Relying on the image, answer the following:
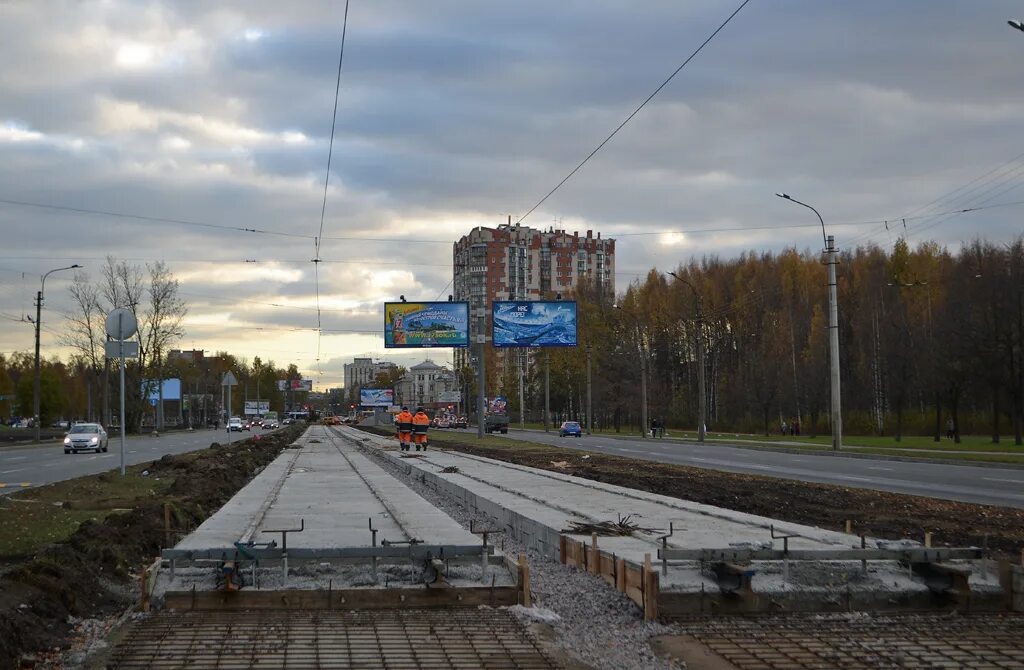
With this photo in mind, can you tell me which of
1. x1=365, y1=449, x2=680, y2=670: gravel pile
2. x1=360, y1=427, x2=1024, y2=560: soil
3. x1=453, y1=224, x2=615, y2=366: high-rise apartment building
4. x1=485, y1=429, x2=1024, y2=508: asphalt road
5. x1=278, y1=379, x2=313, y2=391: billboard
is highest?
x1=453, y1=224, x2=615, y2=366: high-rise apartment building

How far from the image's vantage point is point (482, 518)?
18.4 m

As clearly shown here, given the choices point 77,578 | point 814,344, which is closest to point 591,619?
point 77,578

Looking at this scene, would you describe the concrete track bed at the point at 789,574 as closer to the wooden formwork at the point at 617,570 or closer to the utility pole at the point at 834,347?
the wooden formwork at the point at 617,570

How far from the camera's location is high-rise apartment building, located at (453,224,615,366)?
5610 inches

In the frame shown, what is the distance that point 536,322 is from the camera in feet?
188

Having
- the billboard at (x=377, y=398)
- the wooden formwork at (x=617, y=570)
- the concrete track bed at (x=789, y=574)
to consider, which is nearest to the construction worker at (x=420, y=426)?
the wooden formwork at (x=617, y=570)

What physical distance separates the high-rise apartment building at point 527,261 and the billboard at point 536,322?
7938cm

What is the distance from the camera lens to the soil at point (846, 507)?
14.6 metres

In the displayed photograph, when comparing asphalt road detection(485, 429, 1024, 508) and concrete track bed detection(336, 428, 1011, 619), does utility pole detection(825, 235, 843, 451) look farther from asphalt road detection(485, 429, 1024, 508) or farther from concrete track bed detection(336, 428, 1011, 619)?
concrete track bed detection(336, 428, 1011, 619)

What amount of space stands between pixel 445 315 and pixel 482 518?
133 ft

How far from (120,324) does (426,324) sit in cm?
3568

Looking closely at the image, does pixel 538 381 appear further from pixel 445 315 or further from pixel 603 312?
pixel 445 315

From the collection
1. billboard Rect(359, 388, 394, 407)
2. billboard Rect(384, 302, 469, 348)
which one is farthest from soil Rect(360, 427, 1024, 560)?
billboard Rect(359, 388, 394, 407)

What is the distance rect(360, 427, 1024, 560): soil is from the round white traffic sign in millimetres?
11603
